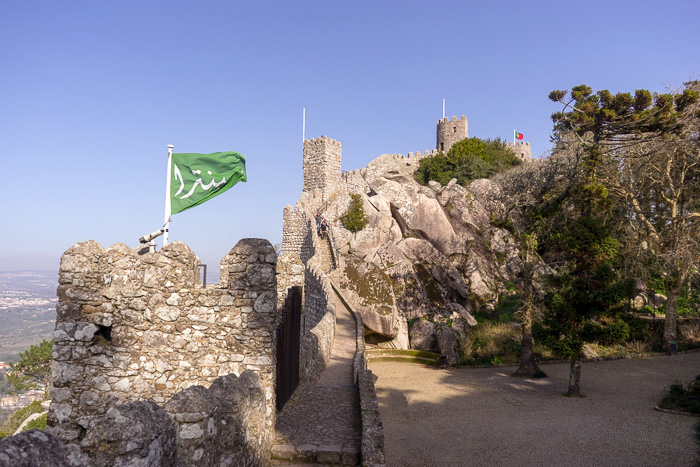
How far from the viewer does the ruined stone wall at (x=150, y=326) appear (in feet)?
17.7

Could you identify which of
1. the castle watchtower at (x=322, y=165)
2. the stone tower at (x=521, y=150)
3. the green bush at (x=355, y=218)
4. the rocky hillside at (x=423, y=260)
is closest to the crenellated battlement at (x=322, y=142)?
the castle watchtower at (x=322, y=165)

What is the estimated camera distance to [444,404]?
40.3 ft

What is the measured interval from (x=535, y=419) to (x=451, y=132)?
153 ft

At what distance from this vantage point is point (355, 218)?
→ 2911 cm

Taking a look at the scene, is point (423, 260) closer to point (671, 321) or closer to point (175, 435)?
point (671, 321)

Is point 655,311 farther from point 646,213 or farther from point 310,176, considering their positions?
point 310,176

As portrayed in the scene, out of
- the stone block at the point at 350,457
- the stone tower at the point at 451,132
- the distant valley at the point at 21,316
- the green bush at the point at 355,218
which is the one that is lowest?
the distant valley at the point at 21,316

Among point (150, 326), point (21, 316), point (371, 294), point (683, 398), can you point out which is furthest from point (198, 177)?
point (21, 316)

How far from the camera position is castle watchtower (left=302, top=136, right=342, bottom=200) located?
3928 centimetres

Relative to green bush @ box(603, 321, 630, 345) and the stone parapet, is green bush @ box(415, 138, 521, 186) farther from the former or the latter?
the stone parapet

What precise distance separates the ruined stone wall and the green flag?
1.45 metres

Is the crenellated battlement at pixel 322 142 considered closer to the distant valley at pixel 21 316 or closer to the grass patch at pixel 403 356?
the grass patch at pixel 403 356

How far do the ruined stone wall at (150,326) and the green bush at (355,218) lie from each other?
23.1 m

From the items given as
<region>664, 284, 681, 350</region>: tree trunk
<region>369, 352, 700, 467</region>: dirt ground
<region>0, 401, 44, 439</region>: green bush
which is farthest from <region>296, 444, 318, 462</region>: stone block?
<region>0, 401, 44, 439</region>: green bush
